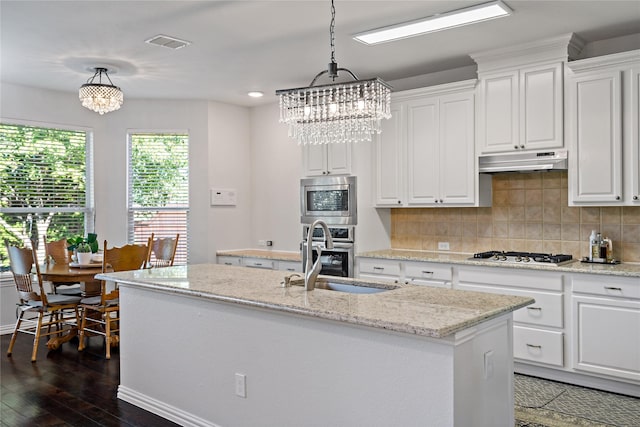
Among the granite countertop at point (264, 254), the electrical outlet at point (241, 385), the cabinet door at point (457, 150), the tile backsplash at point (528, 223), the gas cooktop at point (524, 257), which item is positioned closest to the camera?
the electrical outlet at point (241, 385)

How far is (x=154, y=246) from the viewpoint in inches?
220

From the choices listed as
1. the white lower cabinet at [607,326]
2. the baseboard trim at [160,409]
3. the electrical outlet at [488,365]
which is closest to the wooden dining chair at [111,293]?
the baseboard trim at [160,409]

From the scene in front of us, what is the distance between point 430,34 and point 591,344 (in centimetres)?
249

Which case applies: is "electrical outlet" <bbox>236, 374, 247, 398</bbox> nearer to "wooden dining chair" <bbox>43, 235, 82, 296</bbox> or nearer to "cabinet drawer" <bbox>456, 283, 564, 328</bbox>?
"cabinet drawer" <bbox>456, 283, 564, 328</bbox>

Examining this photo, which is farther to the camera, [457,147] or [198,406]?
[457,147]

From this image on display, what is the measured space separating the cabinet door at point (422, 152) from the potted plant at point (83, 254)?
3.02 meters

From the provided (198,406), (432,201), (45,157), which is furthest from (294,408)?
(45,157)

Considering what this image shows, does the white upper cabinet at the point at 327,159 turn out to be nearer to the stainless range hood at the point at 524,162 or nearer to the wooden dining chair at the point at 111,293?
the stainless range hood at the point at 524,162

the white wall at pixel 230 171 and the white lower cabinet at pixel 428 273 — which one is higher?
the white wall at pixel 230 171

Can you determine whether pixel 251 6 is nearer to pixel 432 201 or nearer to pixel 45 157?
pixel 432 201

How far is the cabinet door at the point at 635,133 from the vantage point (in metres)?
3.59

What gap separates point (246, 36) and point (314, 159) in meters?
1.84

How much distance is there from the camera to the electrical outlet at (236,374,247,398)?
2.72 metres

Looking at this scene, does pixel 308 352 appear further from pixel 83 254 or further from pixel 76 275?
pixel 83 254
